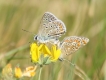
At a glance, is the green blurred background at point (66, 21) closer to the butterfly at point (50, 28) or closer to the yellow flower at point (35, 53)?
the butterfly at point (50, 28)

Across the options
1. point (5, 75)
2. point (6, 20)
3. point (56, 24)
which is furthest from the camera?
point (6, 20)

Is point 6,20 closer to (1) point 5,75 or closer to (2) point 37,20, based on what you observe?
(2) point 37,20

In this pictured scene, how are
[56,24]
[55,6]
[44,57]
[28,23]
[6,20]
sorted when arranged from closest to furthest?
[44,57]
[56,24]
[6,20]
[28,23]
[55,6]

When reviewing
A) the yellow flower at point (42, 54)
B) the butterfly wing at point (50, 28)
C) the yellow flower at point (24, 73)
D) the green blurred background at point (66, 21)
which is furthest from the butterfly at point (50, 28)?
the green blurred background at point (66, 21)

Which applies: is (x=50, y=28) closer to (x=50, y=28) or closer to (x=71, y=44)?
(x=50, y=28)

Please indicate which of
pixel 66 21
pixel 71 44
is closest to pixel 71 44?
pixel 71 44

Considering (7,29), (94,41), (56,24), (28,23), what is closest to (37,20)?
(28,23)
